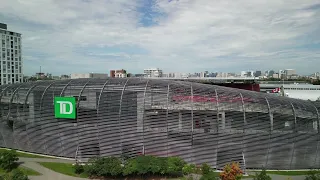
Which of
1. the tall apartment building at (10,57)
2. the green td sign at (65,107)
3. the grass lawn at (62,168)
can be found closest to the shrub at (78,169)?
the grass lawn at (62,168)

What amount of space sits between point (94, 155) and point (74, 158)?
10.3 feet

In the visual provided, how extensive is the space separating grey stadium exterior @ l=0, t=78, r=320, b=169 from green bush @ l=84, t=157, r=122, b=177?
4.45 meters

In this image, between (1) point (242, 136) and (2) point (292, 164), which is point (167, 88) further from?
(2) point (292, 164)

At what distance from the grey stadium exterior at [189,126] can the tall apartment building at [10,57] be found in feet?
378

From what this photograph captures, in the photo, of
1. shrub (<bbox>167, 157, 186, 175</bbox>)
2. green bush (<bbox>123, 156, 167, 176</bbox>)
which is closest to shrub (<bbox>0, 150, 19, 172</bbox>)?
green bush (<bbox>123, 156, 167, 176</bbox>)

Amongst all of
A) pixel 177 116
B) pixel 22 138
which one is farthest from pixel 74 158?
pixel 177 116

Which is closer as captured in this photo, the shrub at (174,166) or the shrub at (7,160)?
the shrub at (174,166)

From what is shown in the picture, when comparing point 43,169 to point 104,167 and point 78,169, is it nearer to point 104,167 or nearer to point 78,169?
point 78,169

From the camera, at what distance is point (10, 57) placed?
131500 millimetres

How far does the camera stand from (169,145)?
30.9 metres

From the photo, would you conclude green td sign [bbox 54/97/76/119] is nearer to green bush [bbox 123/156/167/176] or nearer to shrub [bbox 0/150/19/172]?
shrub [bbox 0/150/19/172]

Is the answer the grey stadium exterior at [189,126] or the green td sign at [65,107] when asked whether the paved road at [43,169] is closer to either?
the grey stadium exterior at [189,126]

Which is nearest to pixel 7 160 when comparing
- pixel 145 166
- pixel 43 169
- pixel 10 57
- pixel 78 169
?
pixel 43 169

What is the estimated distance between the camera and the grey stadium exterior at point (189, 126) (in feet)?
101
